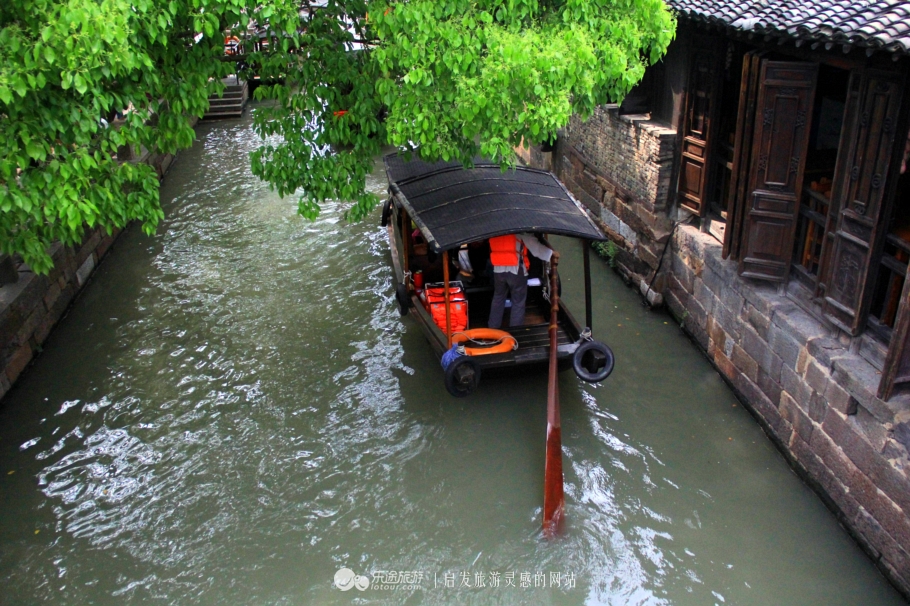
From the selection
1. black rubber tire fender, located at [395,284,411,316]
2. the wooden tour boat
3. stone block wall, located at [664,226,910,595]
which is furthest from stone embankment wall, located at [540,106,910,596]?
black rubber tire fender, located at [395,284,411,316]

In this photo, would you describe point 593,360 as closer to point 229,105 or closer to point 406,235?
point 406,235

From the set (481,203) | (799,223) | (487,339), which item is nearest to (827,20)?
(799,223)

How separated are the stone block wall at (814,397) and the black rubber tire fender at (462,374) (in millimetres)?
2825

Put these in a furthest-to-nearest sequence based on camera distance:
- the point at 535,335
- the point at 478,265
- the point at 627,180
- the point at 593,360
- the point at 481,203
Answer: the point at 627,180, the point at 478,265, the point at 535,335, the point at 481,203, the point at 593,360

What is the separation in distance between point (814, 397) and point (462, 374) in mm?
3183

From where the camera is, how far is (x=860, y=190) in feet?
18.5

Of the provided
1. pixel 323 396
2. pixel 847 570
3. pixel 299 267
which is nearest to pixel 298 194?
pixel 299 267

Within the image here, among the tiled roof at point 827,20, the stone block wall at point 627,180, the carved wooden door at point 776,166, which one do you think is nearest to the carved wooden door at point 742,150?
the carved wooden door at point 776,166

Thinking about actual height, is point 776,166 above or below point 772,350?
above

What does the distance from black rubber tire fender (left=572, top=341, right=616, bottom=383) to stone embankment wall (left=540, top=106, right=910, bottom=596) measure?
4.83 feet

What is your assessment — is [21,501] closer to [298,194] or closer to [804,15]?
[804,15]

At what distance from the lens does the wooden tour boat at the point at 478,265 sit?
23.4 ft

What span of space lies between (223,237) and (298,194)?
243cm

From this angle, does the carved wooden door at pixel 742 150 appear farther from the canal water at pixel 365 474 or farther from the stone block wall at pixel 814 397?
the canal water at pixel 365 474
